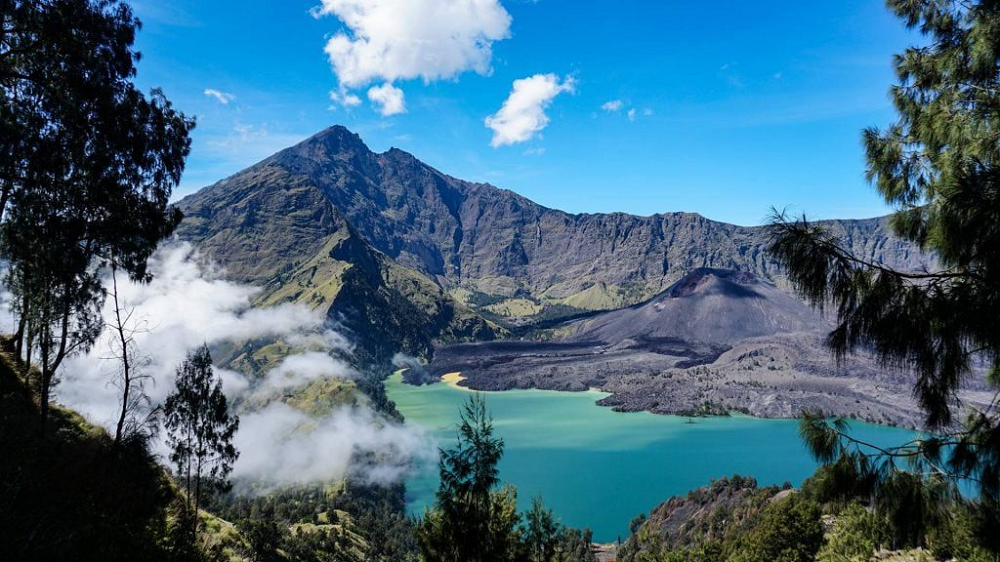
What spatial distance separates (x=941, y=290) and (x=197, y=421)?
26753mm

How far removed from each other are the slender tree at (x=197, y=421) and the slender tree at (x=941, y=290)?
2410cm

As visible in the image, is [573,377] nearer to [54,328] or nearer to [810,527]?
[810,527]

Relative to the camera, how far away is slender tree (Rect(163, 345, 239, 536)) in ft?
74.4

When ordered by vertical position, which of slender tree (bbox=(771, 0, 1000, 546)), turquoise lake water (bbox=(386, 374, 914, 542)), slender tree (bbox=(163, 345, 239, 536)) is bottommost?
turquoise lake water (bbox=(386, 374, 914, 542))

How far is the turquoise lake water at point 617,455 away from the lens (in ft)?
303

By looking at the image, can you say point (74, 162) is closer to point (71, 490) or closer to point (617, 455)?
point (71, 490)

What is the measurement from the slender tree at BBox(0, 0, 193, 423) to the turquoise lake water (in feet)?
238

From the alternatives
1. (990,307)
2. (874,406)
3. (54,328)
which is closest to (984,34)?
(990,307)

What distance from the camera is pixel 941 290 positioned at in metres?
5.37

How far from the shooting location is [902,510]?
566 cm

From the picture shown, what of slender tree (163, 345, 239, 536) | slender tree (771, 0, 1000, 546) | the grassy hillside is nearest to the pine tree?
slender tree (771, 0, 1000, 546)

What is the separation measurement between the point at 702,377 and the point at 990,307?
183 meters

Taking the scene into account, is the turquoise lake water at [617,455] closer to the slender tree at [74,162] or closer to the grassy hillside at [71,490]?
the grassy hillside at [71,490]

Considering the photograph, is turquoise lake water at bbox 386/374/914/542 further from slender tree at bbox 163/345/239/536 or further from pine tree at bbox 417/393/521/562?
pine tree at bbox 417/393/521/562
